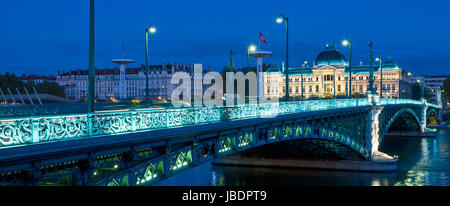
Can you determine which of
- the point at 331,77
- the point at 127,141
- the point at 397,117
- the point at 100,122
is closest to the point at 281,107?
the point at 127,141

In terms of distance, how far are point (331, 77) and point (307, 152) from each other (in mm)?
146142

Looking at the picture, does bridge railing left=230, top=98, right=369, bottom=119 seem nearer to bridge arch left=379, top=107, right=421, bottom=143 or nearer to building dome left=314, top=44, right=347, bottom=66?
bridge arch left=379, top=107, right=421, bottom=143

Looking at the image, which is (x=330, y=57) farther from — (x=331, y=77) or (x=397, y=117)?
(x=397, y=117)

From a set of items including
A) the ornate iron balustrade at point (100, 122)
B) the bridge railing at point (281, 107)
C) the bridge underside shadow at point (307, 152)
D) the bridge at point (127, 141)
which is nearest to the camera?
the ornate iron balustrade at point (100, 122)

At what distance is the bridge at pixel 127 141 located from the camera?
11.0m

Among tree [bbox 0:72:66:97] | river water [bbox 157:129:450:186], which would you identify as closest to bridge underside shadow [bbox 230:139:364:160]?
river water [bbox 157:129:450:186]

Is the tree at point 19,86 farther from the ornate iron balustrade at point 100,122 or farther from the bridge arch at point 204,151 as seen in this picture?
the ornate iron balustrade at point 100,122

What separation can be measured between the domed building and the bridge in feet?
521

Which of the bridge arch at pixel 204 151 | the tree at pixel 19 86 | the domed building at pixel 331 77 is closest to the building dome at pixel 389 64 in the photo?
the domed building at pixel 331 77

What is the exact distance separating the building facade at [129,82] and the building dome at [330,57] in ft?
151

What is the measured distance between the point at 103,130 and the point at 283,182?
29601 millimetres

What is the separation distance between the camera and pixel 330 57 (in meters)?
189
